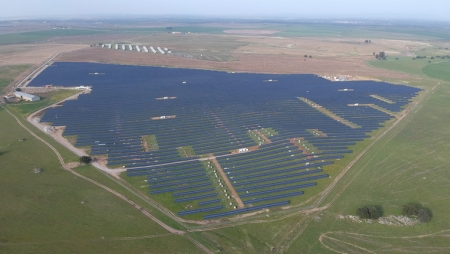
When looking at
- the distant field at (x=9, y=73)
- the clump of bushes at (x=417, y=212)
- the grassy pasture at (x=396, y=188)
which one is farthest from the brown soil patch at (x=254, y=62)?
the clump of bushes at (x=417, y=212)

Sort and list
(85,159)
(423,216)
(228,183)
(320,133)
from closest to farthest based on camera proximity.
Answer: (423,216) < (228,183) < (85,159) < (320,133)

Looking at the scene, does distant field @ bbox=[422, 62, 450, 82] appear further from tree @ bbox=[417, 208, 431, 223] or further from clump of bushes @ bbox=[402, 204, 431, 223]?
tree @ bbox=[417, 208, 431, 223]

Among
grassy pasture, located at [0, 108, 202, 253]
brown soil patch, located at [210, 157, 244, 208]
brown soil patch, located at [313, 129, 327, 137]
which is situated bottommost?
grassy pasture, located at [0, 108, 202, 253]

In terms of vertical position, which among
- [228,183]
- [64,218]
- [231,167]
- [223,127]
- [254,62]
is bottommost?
[64,218]

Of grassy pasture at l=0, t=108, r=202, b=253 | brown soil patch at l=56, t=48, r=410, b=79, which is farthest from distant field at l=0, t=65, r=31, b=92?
grassy pasture at l=0, t=108, r=202, b=253

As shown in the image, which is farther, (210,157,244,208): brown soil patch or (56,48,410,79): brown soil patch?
(56,48,410,79): brown soil patch

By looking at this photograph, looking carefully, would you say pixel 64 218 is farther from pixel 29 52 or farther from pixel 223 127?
pixel 29 52

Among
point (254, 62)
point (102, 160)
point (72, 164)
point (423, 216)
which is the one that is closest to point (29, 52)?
point (254, 62)
